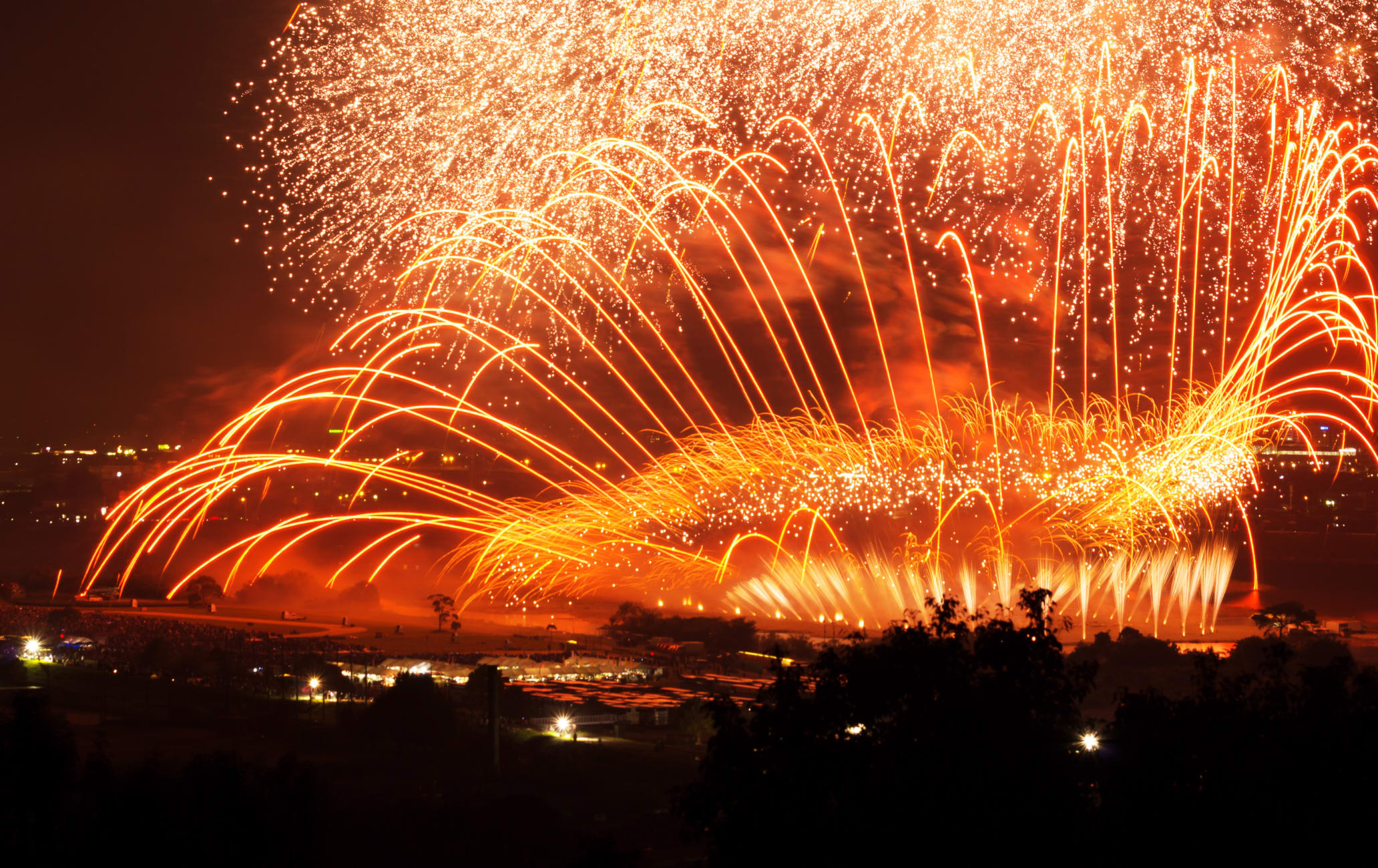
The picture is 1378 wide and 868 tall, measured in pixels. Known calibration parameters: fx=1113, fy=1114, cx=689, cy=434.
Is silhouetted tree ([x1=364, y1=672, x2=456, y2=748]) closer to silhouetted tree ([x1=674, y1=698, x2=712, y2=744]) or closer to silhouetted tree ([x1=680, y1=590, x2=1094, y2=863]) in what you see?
silhouetted tree ([x1=674, y1=698, x2=712, y2=744])

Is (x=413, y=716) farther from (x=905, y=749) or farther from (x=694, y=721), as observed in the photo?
(x=905, y=749)

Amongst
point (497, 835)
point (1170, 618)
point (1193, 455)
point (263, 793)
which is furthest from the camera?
point (1170, 618)

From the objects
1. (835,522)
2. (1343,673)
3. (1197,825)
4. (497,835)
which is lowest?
(497,835)

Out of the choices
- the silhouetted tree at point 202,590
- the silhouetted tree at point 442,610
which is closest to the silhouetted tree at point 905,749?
the silhouetted tree at point 442,610

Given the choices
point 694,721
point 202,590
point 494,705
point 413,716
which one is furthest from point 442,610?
point 494,705

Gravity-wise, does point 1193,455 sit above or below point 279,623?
above

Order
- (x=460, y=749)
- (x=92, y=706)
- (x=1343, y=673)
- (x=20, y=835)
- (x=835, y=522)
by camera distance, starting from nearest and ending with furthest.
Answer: (x=1343, y=673)
(x=20, y=835)
(x=460, y=749)
(x=92, y=706)
(x=835, y=522)

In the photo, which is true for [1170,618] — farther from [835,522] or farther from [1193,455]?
[835,522]

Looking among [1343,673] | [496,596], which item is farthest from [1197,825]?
[496,596]

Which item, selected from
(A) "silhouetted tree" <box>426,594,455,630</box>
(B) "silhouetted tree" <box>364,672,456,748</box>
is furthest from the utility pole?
(A) "silhouetted tree" <box>426,594,455,630</box>

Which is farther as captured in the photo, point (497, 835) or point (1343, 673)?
point (497, 835)

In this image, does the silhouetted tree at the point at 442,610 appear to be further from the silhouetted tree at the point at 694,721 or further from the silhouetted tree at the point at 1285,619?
the silhouetted tree at the point at 1285,619
